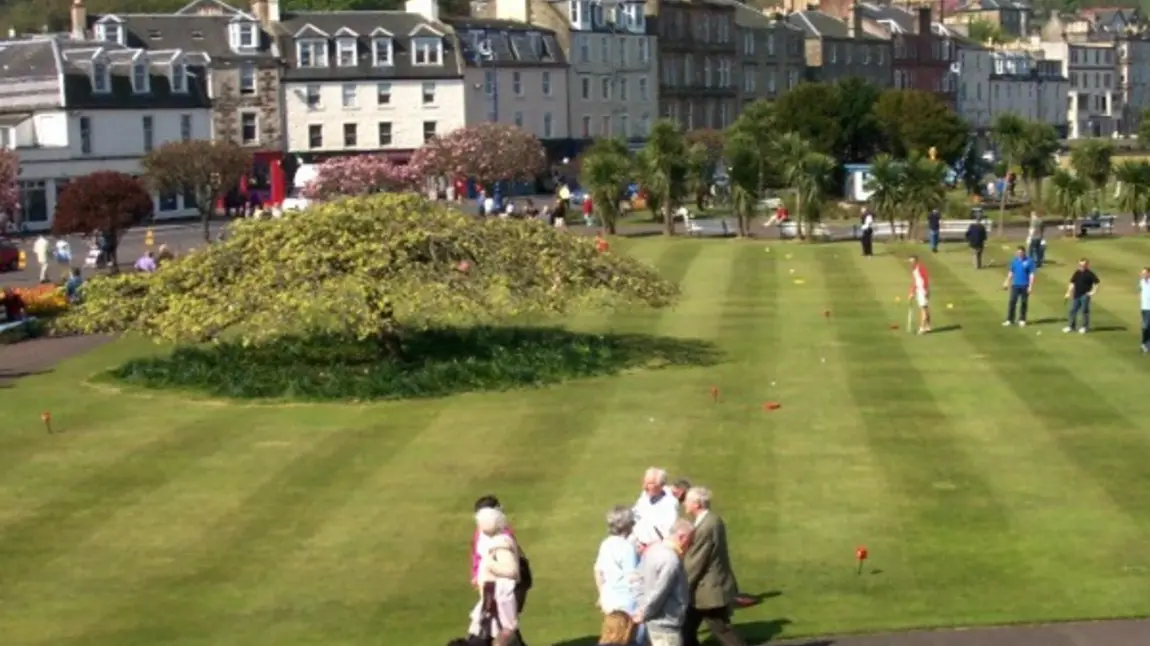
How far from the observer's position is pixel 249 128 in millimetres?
103062

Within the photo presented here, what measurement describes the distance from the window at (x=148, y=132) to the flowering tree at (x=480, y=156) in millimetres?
12427

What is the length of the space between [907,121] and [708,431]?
286 ft

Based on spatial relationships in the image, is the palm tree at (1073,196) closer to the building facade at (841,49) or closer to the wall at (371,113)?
the wall at (371,113)

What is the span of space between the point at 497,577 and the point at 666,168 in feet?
204

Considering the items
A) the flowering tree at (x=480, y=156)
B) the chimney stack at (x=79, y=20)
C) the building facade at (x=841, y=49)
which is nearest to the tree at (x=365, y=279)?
the flowering tree at (x=480, y=156)

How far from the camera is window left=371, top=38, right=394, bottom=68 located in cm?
10731

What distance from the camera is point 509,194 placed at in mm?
109438

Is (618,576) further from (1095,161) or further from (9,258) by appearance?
(1095,161)

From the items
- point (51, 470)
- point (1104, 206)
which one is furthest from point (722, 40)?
point (51, 470)

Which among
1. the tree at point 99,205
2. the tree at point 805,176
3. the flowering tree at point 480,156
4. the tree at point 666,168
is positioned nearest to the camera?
the tree at point 99,205

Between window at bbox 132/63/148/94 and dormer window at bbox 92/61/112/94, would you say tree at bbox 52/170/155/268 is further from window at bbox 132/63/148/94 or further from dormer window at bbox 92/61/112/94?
window at bbox 132/63/148/94

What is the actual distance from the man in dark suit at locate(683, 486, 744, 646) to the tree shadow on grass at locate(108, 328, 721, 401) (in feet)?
54.5

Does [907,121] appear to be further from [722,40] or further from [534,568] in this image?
[534,568]

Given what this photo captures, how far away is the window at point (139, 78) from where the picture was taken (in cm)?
9069
